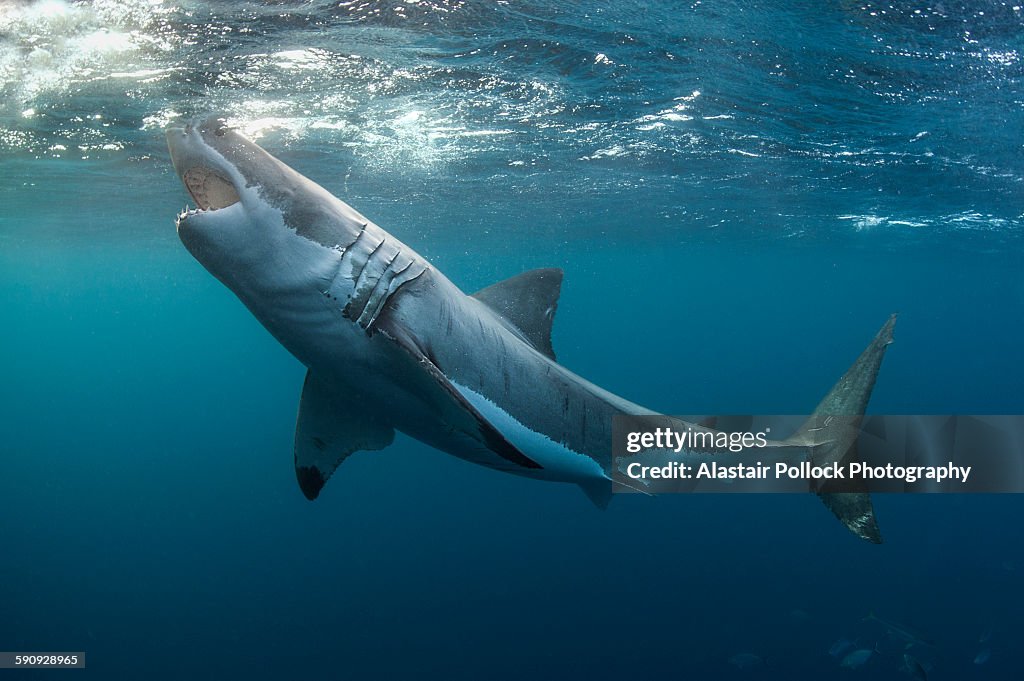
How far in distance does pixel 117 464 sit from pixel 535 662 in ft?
103

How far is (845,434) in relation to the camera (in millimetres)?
5352

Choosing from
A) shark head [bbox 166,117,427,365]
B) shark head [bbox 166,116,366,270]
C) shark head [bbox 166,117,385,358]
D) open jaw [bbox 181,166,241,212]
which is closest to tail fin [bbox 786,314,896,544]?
shark head [bbox 166,117,427,365]

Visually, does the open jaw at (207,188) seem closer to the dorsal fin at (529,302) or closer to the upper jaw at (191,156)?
the upper jaw at (191,156)

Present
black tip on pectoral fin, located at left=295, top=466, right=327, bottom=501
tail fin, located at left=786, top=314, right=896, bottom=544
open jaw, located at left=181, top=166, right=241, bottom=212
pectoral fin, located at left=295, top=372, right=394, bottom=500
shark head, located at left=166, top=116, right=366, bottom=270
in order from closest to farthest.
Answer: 1. shark head, located at left=166, top=116, right=366, bottom=270
2. open jaw, located at left=181, top=166, right=241, bottom=212
3. pectoral fin, located at left=295, top=372, right=394, bottom=500
4. black tip on pectoral fin, located at left=295, top=466, right=327, bottom=501
5. tail fin, located at left=786, top=314, right=896, bottom=544

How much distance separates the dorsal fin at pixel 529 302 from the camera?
4.39 m

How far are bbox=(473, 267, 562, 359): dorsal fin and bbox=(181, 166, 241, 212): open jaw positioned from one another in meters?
1.71

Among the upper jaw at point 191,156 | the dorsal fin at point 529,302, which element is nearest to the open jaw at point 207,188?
the upper jaw at point 191,156

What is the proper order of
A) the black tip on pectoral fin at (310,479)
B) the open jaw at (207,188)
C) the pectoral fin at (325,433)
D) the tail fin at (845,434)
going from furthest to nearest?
the tail fin at (845,434) < the black tip on pectoral fin at (310,479) < the pectoral fin at (325,433) < the open jaw at (207,188)

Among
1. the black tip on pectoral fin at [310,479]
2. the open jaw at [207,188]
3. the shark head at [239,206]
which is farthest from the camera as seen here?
the black tip on pectoral fin at [310,479]

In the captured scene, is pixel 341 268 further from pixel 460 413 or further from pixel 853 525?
pixel 853 525

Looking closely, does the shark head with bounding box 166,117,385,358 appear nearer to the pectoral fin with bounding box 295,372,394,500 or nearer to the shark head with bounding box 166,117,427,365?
the shark head with bounding box 166,117,427,365

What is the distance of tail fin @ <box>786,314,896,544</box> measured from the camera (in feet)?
16.9

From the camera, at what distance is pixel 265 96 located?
37.6 ft

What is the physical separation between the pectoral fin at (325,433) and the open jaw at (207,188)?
4.28 ft
